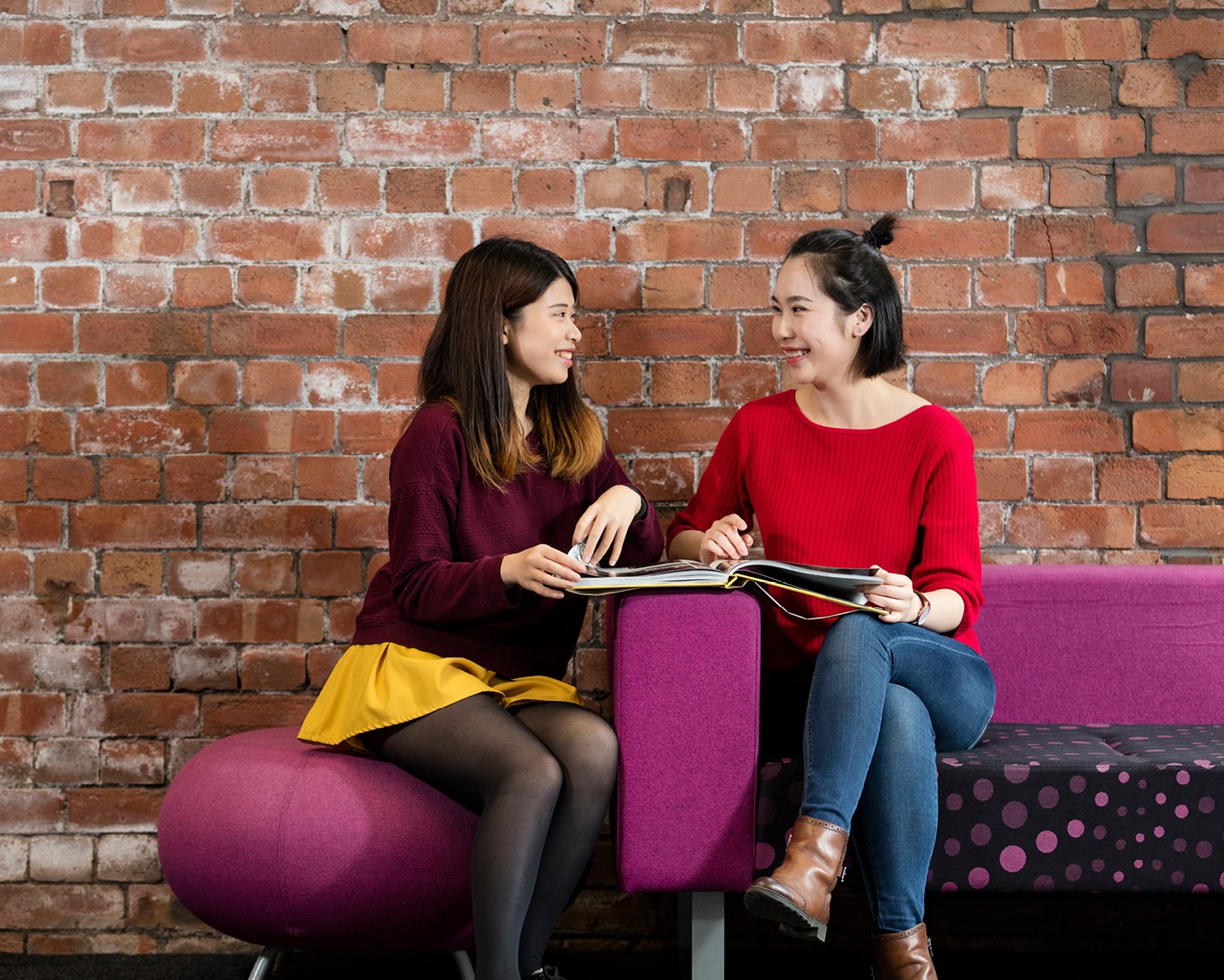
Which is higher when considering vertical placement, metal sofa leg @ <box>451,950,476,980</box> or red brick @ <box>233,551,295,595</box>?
red brick @ <box>233,551,295,595</box>

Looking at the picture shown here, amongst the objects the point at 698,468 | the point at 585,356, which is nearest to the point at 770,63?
the point at 585,356

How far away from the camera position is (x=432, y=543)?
1704 millimetres

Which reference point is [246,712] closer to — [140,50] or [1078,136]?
[140,50]

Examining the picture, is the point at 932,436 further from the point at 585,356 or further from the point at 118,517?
the point at 118,517

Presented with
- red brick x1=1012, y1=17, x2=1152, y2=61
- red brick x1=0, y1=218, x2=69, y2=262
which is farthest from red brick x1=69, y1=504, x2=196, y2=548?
red brick x1=1012, y1=17, x2=1152, y2=61

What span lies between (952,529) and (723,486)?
432mm

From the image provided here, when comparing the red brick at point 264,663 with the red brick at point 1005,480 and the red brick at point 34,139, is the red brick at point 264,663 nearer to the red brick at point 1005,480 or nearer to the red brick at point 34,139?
the red brick at point 34,139

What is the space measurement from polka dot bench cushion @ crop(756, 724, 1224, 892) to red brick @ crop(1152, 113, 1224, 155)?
4.42 feet

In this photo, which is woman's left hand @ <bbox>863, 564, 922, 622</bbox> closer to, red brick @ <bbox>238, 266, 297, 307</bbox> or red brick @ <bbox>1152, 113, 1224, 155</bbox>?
red brick @ <bbox>1152, 113, 1224, 155</bbox>

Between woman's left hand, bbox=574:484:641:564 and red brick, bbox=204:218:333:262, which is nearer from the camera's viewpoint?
woman's left hand, bbox=574:484:641:564

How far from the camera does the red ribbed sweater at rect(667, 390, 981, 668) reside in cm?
180

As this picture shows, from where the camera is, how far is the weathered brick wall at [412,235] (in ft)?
7.33

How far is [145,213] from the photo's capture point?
2246 millimetres

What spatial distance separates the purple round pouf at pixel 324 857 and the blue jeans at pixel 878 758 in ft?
1.80
